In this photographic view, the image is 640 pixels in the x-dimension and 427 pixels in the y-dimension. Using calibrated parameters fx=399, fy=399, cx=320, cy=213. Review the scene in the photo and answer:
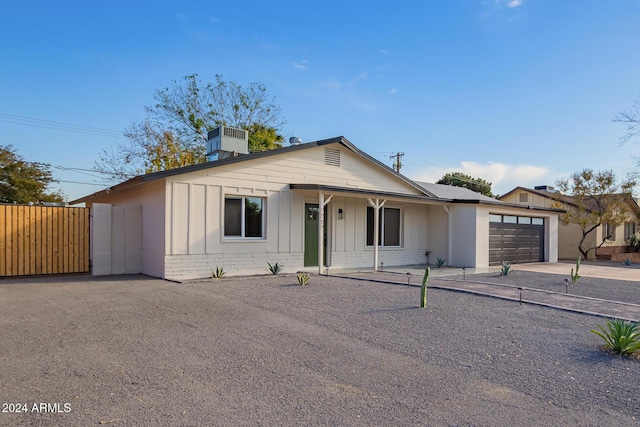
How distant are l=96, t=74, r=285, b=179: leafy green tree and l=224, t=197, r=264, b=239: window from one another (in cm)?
1477

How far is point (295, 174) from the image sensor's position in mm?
12961

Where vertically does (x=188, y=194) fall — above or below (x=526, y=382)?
above

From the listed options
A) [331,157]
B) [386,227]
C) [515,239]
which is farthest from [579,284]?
[331,157]

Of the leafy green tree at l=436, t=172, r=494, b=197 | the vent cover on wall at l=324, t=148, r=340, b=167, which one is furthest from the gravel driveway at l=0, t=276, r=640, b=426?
the leafy green tree at l=436, t=172, r=494, b=197

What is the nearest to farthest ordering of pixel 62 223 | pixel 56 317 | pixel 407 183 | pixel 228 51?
pixel 56 317, pixel 62 223, pixel 407 183, pixel 228 51

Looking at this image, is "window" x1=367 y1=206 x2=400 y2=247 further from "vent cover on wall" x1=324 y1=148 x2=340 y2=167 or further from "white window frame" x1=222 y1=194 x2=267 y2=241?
"white window frame" x1=222 y1=194 x2=267 y2=241

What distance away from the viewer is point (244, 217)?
11938 millimetres

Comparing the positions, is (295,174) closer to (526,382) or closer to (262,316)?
(262,316)

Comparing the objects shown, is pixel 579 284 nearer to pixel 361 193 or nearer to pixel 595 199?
pixel 361 193

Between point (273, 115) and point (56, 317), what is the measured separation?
24076mm

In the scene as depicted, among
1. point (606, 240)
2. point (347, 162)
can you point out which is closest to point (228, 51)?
point (347, 162)

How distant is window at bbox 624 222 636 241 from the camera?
90.4 ft

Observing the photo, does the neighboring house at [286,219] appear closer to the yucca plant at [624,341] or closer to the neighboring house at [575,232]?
the yucca plant at [624,341]

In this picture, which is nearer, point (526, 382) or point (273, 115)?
point (526, 382)
